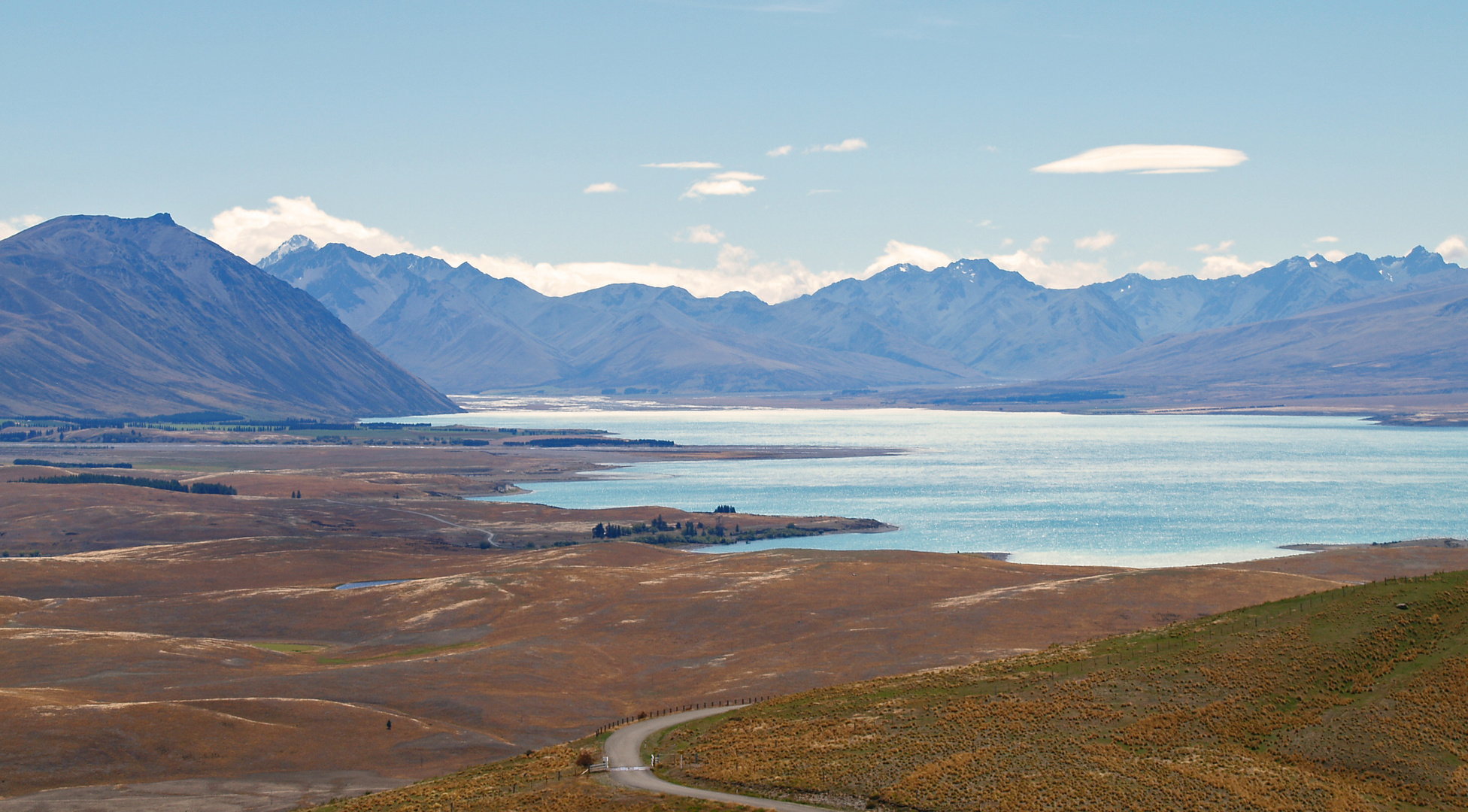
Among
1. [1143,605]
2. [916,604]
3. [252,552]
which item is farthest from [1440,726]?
[252,552]

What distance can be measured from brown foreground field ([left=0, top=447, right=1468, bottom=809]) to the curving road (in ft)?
9.03

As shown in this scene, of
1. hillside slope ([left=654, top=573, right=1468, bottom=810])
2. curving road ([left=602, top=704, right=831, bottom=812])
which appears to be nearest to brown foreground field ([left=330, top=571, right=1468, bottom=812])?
hillside slope ([left=654, top=573, right=1468, bottom=810])

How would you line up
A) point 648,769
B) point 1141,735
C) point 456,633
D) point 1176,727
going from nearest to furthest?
1. point 1141,735
2. point 1176,727
3. point 648,769
4. point 456,633

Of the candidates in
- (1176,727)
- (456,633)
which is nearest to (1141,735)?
(1176,727)

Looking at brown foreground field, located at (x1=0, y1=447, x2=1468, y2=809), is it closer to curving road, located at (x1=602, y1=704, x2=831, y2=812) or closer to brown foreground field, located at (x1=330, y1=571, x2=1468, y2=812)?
curving road, located at (x1=602, y1=704, x2=831, y2=812)

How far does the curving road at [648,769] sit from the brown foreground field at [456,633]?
9.03ft

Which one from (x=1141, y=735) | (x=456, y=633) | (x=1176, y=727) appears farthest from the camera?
(x=456, y=633)

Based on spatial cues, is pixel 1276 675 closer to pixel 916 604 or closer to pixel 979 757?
pixel 979 757

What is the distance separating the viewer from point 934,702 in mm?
54812

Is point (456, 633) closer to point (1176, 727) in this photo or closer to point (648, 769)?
point (648, 769)

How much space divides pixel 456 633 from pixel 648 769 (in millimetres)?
53884

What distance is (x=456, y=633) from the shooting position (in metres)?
101

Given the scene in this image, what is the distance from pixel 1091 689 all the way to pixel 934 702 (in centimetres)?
670

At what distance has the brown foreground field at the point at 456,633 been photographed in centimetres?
6650
